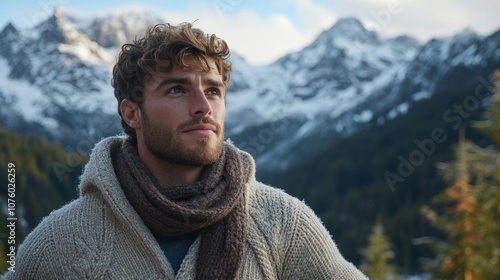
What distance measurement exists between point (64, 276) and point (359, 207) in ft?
423

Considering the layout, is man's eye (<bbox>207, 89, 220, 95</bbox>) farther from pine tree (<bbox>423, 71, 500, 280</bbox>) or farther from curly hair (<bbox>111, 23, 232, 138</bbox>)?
pine tree (<bbox>423, 71, 500, 280</bbox>)

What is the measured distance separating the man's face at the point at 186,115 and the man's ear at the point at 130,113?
178 mm

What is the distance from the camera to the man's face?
3.73 meters

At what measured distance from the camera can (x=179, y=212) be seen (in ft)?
11.8

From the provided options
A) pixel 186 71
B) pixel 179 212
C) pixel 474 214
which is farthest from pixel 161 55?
pixel 474 214

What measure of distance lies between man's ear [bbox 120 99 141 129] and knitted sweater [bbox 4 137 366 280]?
0.87ft

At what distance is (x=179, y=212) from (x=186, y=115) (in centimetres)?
50

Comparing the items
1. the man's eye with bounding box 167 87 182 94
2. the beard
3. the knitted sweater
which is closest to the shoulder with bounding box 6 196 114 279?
the knitted sweater

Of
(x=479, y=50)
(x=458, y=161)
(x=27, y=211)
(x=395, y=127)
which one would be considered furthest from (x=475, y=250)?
(x=479, y=50)

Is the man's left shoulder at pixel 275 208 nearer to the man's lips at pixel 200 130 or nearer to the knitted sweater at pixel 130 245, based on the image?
the knitted sweater at pixel 130 245

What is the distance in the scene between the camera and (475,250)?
12.1 m

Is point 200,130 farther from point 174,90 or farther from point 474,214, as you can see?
point 474,214

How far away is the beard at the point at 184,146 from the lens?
373 cm

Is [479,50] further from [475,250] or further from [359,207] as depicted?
[475,250]
